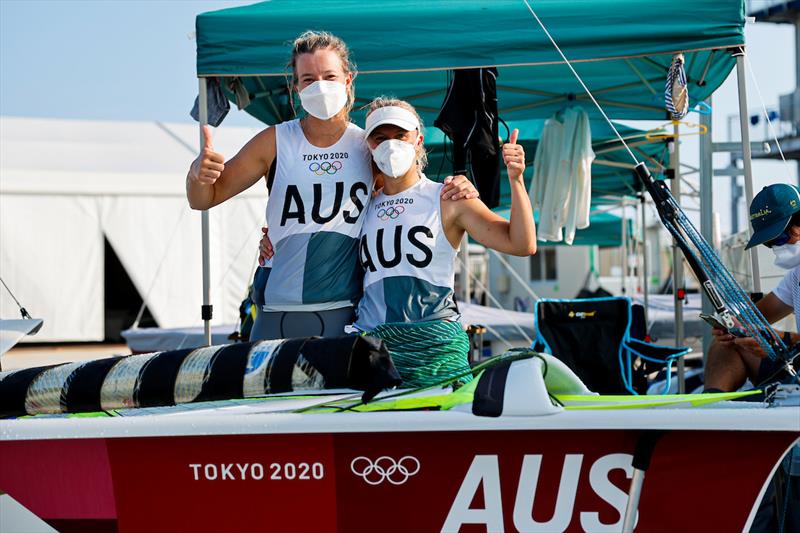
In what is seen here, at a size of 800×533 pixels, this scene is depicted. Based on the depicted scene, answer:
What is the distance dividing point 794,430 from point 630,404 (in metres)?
0.32

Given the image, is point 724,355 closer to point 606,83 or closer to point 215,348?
point 215,348

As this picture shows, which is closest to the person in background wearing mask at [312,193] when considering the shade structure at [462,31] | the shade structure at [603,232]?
the shade structure at [462,31]

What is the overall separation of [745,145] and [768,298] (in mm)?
728

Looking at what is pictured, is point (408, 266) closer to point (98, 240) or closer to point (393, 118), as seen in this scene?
point (393, 118)

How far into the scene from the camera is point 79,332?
471 inches

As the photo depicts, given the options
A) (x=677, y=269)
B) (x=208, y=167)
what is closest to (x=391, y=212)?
(x=208, y=167)

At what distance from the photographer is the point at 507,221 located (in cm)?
217

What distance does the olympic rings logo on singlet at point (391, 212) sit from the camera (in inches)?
89.4

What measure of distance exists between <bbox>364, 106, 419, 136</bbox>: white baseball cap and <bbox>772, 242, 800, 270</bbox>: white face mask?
5.12ft

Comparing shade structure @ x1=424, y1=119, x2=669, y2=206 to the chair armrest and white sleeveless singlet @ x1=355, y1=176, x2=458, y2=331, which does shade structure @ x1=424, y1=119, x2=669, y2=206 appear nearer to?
the chair armrest

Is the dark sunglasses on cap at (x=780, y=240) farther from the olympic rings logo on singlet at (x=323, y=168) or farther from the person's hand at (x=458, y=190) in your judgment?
the olympic rings logo on singlet at (x=323, y=168)

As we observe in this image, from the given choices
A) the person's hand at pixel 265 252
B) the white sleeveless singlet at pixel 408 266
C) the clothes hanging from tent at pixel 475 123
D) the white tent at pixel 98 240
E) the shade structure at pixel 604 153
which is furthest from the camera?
the white tent at pixel 98 240

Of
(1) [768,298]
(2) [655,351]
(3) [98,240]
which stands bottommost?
(2) [655,351]

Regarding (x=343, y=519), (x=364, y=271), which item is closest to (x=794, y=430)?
(x=343, y=519)
